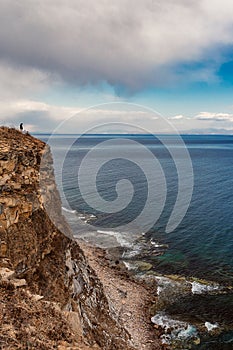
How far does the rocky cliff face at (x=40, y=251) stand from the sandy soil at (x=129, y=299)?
340cm

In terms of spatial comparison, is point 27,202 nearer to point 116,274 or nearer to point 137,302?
point 137,302

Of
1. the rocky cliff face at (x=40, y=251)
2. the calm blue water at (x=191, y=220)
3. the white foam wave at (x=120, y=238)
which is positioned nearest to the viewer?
the rocky cliff face at (x=40, y=251)

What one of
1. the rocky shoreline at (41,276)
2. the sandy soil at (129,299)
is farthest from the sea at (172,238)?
the rocky shoreline at (41,276)

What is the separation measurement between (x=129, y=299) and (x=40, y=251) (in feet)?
64.6

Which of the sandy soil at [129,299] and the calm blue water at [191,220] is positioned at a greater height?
the calm blue water at [191,220]

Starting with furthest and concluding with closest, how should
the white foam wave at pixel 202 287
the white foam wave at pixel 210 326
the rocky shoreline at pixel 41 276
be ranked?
1. the white foam wave at pixel 202 287
2. the white foam wave at pixel 210 326
3. the rocky shoreline at pixel 41 276

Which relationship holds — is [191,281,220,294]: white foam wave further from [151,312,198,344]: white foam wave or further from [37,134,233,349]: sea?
[151,312,198,344]: white foam wave

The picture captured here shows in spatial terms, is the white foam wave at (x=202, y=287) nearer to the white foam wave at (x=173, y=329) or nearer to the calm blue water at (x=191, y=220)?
the calm blue water at (x=191, y=220)

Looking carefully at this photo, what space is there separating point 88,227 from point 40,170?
37.4m

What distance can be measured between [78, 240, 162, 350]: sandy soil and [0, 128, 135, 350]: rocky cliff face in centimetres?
340

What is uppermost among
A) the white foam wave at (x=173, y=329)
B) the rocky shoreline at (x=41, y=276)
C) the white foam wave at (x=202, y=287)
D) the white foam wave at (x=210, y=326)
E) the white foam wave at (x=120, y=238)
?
the rocky shoreline at (x=41, y=276)

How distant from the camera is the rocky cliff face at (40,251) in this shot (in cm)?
2145

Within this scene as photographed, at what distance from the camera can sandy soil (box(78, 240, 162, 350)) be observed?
33.3 metres

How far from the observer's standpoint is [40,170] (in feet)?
93.5
